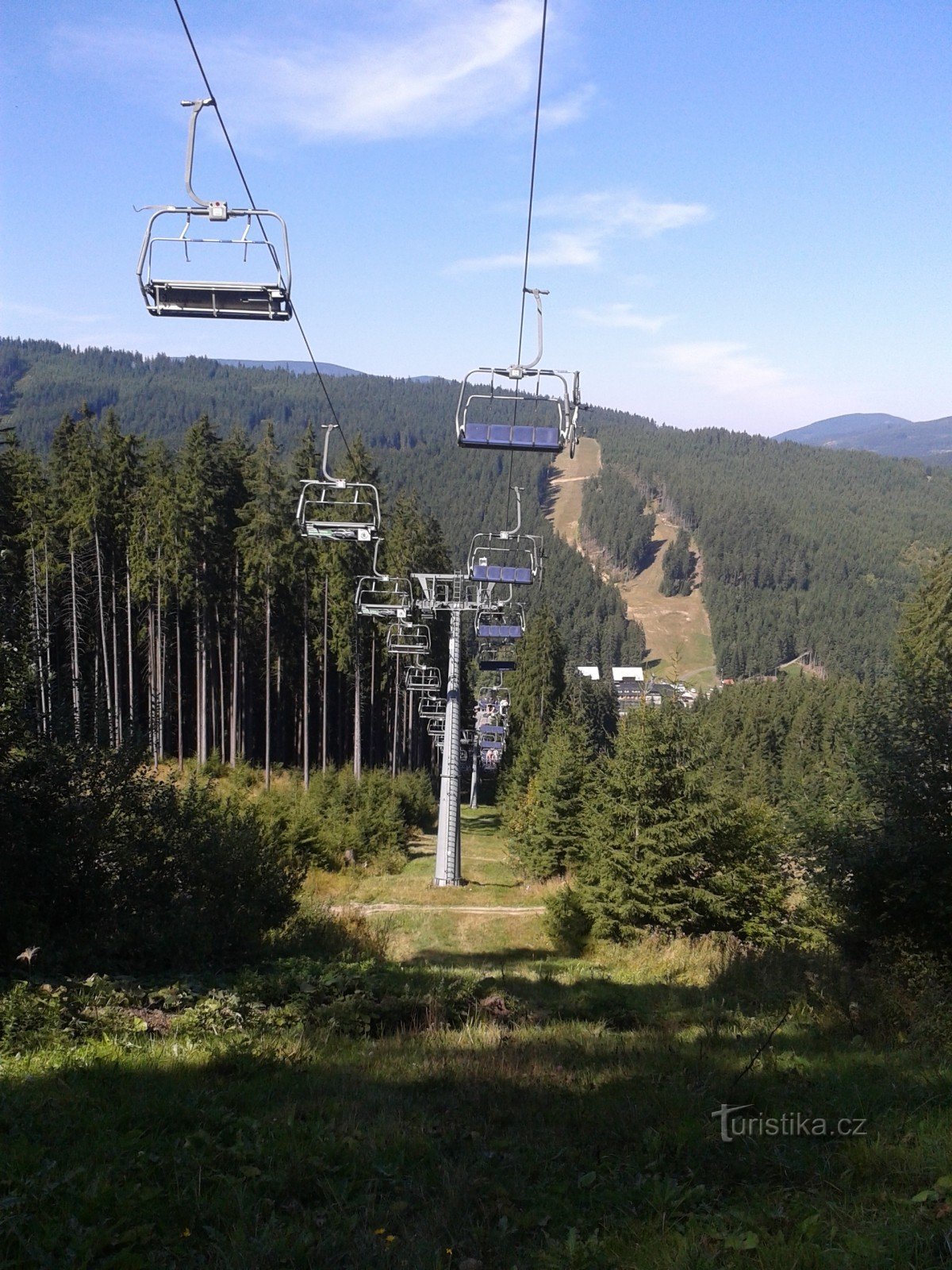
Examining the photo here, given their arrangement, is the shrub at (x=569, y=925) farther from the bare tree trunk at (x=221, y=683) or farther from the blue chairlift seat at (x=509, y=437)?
the bare tree trunk at (x=221, y=683)

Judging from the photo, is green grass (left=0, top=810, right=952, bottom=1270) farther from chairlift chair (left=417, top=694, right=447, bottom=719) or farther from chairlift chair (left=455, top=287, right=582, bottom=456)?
chairlift chair (left=417, top=694, right=447, bottom=719)

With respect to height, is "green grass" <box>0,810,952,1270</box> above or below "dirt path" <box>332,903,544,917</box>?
above

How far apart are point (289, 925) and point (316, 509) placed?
25.6 metres

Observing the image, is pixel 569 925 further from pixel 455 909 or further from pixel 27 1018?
pixel 27 1018

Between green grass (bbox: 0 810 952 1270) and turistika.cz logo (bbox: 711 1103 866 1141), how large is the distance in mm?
73

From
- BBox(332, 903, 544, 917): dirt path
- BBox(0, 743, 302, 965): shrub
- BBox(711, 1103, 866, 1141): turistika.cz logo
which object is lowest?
BBox(332, 903, 544, 917): dirt path

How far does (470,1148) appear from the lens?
17.4 feet

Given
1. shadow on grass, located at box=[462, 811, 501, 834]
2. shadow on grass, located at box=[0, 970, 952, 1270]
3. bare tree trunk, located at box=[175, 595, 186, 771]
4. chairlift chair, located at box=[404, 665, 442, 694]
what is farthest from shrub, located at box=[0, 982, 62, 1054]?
shadow on grass, located at box=[462, 811, 501, 834]

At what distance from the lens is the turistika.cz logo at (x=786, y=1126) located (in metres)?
5.21

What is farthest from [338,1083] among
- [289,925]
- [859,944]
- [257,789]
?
[257,789]

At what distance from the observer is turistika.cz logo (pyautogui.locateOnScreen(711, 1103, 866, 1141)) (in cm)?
521

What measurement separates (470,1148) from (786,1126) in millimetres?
1811

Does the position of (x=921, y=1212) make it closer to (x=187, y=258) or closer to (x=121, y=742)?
(x=187, y=258)

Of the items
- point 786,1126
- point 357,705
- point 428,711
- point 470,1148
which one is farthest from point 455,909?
point 786,1126
